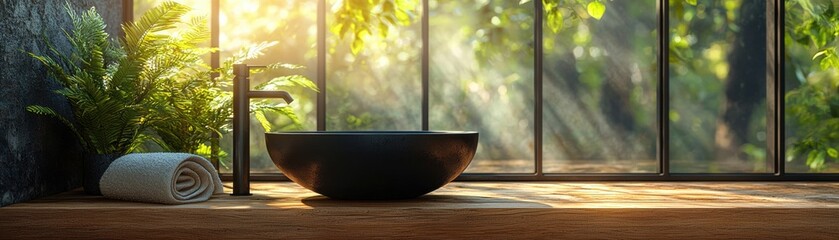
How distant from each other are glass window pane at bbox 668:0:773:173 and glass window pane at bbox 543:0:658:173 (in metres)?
0.26

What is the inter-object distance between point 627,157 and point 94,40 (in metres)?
2.83

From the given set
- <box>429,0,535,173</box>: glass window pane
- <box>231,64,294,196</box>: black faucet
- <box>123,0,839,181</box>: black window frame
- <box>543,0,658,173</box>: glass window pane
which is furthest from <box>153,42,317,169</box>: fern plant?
<box>543,0,658,173</box>: glass window pane

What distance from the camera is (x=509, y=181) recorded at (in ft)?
10.7

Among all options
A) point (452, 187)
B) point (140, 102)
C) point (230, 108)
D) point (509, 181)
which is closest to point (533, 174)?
point (509, 181)

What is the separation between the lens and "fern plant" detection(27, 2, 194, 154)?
8.46ft

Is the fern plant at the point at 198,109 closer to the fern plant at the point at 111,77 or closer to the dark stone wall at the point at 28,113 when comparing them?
the fern plant at the point at 111,77

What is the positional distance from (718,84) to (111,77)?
137 inches

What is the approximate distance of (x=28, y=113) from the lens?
2.49 metres

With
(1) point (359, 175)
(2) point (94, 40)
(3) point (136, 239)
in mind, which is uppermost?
(2) point (94, 40)

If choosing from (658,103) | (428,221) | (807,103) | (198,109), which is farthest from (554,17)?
(807,103)

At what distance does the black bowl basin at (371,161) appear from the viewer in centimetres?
Answer: 223

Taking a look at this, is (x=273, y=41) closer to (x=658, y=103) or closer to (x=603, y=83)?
(x=658, y=103)

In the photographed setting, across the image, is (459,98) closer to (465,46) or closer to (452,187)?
(465,46)

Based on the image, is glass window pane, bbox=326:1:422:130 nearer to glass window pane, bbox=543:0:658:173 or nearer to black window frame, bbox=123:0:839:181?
glass window pane, bbox=543:0:658:173
